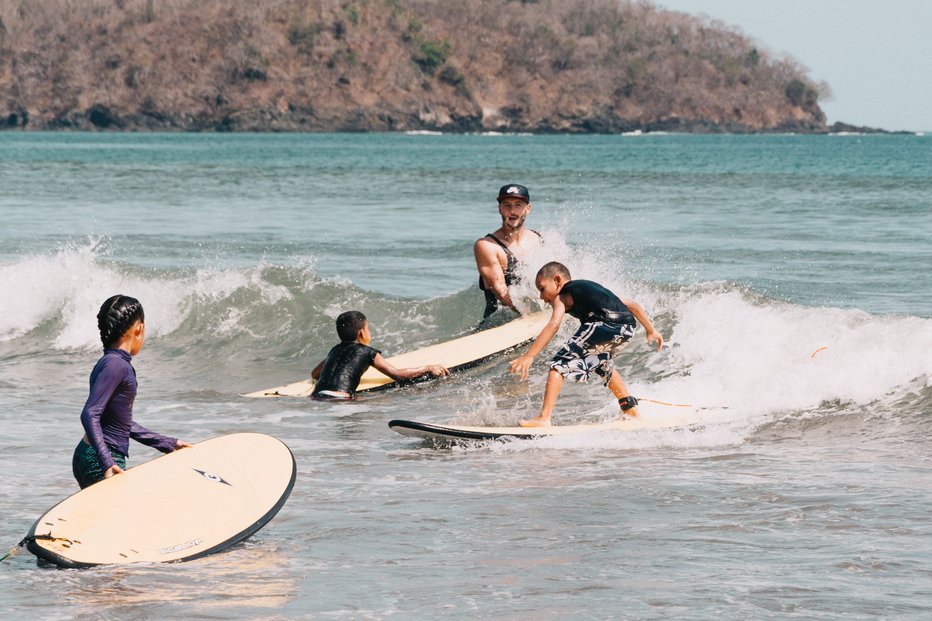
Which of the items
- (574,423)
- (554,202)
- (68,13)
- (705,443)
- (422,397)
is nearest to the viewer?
(705,443)

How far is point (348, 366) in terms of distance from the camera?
9.82 m

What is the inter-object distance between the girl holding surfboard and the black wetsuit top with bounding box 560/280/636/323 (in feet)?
11.1

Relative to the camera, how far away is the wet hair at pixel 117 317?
547 cm

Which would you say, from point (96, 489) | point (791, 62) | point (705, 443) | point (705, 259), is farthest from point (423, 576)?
point (791, 62)

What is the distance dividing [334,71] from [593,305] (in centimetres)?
13375

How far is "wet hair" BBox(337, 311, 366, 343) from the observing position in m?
9.65

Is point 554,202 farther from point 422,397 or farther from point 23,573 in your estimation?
point 23,573

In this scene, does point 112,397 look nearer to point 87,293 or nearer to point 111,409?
point 111,409

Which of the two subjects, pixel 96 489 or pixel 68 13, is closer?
Answer: pixel 96 489

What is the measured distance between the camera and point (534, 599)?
5062 mm

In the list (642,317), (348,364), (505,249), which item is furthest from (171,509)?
(505,249)

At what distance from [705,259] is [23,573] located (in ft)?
49.6

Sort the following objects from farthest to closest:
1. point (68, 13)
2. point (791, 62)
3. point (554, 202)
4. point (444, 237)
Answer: point (791, 62) → point (68, 13) → point (554, 202) → point (444, 237)

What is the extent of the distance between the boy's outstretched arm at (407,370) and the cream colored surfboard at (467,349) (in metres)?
0.18
